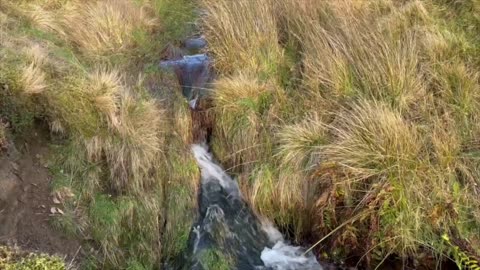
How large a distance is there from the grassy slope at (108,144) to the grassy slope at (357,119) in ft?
2.16

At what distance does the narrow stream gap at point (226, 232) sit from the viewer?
4961 millimetres

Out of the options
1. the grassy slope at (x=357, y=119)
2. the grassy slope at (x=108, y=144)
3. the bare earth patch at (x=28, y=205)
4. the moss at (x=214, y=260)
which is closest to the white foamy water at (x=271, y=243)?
the grassy slope at (x=357, y=119)

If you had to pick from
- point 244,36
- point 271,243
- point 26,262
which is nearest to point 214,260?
point 271,243

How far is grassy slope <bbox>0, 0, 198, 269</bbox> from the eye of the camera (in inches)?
190

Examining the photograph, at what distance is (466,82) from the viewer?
5664 mm

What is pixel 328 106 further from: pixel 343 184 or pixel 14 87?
pixel 14 87

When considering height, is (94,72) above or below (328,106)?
above

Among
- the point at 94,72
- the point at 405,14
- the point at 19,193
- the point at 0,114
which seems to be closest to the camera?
the point at 19,193

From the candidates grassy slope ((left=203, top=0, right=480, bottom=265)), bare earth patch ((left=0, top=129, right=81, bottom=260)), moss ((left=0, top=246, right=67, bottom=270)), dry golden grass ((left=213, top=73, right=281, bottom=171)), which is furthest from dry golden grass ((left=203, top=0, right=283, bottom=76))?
moss ((left=0, top=246, right=67, bottom=270))

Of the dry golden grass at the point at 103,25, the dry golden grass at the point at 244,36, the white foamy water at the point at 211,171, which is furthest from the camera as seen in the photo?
the dry golden grass at the point at 103,25

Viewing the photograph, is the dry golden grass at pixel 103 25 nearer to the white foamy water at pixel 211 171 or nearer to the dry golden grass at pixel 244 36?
the dry golden grass at pixel 244 36

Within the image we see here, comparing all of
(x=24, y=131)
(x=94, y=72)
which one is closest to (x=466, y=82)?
(x=94, y=72)

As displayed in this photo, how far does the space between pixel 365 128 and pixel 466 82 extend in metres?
1.33

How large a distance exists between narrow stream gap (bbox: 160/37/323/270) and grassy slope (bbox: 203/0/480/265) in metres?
0.16
